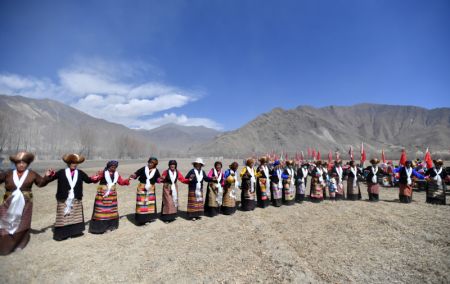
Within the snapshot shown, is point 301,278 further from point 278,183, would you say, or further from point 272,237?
point 278,183

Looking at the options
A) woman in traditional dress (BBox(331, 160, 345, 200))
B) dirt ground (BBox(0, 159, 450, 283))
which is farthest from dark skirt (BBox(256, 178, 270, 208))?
woman in traditional dress (BBox(331, 160, 345, 200))

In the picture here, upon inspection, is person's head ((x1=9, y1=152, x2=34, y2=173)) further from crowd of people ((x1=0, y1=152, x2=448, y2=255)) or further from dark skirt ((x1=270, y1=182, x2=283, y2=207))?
dark skirt ((x1=270, y1=182, x2=283, y2=207))

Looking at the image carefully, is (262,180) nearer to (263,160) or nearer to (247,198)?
(263,160)

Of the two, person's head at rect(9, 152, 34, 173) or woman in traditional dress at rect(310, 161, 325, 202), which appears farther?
woman in traditional dress at rect(310, 161, 325, 202)

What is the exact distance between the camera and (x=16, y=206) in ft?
17.3

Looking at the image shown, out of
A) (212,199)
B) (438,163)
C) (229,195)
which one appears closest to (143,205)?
(212,199)

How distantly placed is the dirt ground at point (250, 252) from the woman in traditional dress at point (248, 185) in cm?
76

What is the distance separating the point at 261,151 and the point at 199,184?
94.6 m

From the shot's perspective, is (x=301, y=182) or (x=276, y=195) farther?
(x=301, y=182)

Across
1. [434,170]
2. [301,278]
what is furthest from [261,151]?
[301,278]

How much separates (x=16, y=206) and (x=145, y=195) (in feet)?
9.45

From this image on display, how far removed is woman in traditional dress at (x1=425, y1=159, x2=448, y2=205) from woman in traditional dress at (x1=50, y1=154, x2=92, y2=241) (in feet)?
41.2

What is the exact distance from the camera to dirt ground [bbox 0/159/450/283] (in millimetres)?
4469

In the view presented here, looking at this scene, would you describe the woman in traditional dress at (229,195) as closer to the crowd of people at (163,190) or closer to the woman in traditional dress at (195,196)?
the crowd of people at (163,190)
